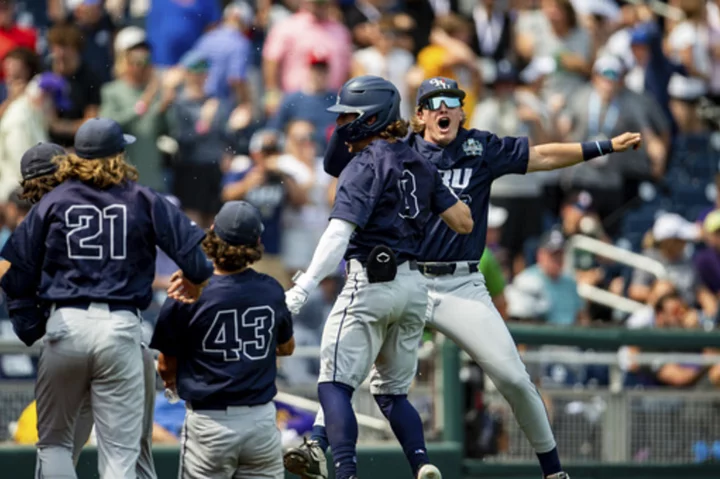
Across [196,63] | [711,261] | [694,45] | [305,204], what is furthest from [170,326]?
[694,45]

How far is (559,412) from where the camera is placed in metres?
10.6

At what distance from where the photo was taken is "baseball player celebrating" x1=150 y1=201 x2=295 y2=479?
7.04m

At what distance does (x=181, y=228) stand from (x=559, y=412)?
4.34 meters

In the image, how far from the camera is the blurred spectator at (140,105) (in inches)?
487

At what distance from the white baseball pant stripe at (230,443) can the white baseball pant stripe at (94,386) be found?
258 millimetres

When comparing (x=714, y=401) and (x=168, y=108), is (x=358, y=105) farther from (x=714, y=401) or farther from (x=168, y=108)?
(x=168, y=108)

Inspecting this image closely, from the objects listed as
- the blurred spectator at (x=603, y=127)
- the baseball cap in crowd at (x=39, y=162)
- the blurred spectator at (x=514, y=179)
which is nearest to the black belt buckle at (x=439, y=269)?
the baseball cap in crowd at (x=39, y=162)

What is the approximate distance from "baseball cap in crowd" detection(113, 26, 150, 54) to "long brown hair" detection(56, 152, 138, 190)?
5502 millimetres

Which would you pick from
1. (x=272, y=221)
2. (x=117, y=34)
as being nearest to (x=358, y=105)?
(x=272, y=221)

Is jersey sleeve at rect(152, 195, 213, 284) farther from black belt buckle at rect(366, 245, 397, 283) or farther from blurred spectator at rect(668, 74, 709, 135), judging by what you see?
blurred spectator at rect(668, 74, 709, 135)

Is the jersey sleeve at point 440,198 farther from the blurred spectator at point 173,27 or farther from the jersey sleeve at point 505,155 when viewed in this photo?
the blurred spectator at point 173,27

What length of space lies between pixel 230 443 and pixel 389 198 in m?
1.39

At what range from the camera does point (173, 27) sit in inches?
526

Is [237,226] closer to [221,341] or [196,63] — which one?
[221,341]
